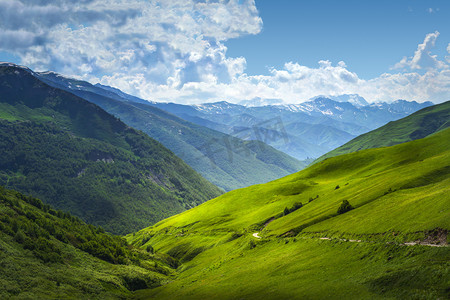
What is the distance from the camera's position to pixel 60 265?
82.5 m

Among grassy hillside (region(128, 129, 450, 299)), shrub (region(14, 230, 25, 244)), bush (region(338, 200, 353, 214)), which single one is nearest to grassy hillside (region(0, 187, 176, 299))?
shrub (region(14, 230, 25, 244))

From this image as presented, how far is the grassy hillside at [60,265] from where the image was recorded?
2616 inches

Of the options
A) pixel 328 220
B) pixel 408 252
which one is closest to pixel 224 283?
pixel 328 220

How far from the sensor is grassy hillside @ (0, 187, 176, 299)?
6644 centimetres

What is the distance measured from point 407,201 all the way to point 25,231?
301ft

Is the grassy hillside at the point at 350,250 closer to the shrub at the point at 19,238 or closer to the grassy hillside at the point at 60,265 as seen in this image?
the grassy hillside at the point at 60,265

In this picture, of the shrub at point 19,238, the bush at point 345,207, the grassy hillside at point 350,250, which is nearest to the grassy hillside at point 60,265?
the shrub at point 19,238

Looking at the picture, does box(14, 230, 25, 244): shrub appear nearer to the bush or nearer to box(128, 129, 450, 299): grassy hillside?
box(128, 129, 450, 299): grassy hillside

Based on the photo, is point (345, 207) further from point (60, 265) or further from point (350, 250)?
point (60, 265)

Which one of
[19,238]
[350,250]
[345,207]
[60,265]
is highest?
[345,207]

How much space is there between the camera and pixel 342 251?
183ft

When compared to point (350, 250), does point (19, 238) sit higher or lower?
higher

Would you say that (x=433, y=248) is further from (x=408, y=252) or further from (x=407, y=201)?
(x=407, y=201)

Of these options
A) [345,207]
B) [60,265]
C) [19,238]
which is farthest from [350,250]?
[19,238]
